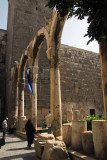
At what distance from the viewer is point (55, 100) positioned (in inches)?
239

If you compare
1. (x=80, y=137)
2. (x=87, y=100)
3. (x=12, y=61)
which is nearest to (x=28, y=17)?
(x=12, y=61)

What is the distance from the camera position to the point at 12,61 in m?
12.9

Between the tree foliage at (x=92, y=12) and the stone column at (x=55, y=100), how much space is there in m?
4.10

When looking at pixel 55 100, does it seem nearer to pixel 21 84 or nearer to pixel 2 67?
pixel 21 84

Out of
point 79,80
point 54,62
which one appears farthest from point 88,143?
point 79,80

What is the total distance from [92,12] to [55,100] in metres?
4.36

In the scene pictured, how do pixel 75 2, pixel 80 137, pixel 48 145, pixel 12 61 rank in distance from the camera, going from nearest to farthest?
pixel 75 2 → pixel 48 145 → pixel 80 137 → pixel 12 61

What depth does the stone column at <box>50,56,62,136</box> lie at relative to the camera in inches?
229

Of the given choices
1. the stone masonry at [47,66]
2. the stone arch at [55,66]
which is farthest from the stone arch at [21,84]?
the stone arch at [55,66]

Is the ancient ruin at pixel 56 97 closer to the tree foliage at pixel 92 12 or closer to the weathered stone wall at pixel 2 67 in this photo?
the tree foliage at pixel 92 12

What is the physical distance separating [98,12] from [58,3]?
27.6 inches

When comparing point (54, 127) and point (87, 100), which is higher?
point (87, 100)

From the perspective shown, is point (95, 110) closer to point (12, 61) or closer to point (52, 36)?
point (12, 61)

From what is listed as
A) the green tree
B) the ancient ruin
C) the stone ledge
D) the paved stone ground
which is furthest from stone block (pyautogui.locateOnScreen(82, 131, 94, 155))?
the green tree
